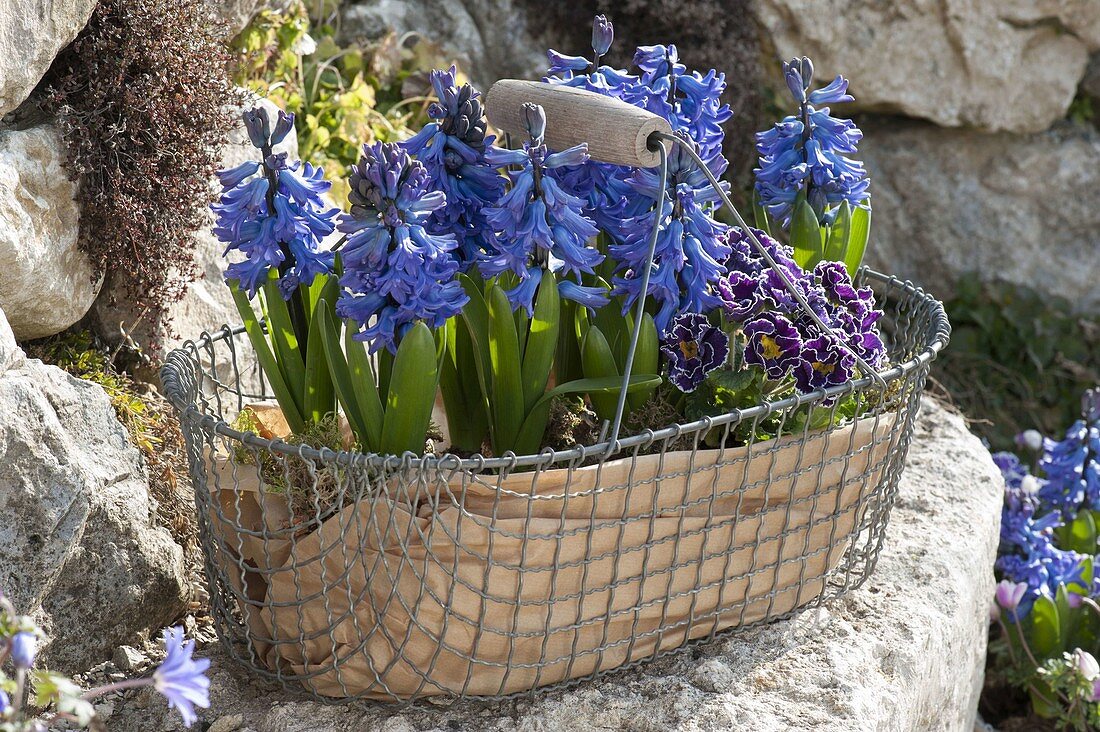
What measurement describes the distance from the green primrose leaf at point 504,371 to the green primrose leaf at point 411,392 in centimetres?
8

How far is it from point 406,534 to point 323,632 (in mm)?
175

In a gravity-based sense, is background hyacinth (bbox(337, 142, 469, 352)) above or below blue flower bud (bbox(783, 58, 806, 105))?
below

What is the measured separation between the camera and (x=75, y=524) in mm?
1320

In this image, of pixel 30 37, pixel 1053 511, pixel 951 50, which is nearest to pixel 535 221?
pixel 30 37

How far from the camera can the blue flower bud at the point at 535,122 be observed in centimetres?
116

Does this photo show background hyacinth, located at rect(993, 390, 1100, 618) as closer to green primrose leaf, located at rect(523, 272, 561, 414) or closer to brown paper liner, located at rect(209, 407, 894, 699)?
brown paper liner, located at rect(209, 407, 894, 699)

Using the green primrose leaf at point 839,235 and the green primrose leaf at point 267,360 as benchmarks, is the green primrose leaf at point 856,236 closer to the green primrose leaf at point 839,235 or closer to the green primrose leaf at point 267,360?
the green primrose leaf at point 839,235

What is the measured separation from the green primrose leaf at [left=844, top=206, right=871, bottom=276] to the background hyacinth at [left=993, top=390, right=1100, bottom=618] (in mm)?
940

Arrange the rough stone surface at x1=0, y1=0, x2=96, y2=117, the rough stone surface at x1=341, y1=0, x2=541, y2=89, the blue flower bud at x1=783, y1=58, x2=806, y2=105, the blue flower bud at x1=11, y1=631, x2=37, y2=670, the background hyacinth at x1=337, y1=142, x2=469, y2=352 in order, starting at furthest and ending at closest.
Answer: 1. the rough stone surface at x1=341, y1=0, x2=541, y2=89
2. the blue flower bud at x1=783, y1=58, x2=806, y2=105
3. the rough stone surface at x1=0, y1=0, x2=96, y2=117
4. the background hyacinth at x1=337, y1=142, x2=469, y2=352
5. the blue flower bud at x1=11, y1=631, x2=37, y2=670

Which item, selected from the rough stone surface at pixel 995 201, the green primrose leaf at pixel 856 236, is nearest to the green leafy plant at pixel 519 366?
the green primrose leaf at pixel 856 236

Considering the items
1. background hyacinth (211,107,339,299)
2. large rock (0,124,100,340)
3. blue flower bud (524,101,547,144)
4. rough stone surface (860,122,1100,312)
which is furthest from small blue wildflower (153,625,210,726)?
rough stone surface (860,122,1100,312)

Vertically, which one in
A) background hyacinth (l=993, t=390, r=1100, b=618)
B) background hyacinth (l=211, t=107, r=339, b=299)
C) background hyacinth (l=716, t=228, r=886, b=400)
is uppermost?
background hyacinth (l=211, t=107, r=339, b=299)

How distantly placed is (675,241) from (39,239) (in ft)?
2.93

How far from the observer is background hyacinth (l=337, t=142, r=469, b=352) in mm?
1098
